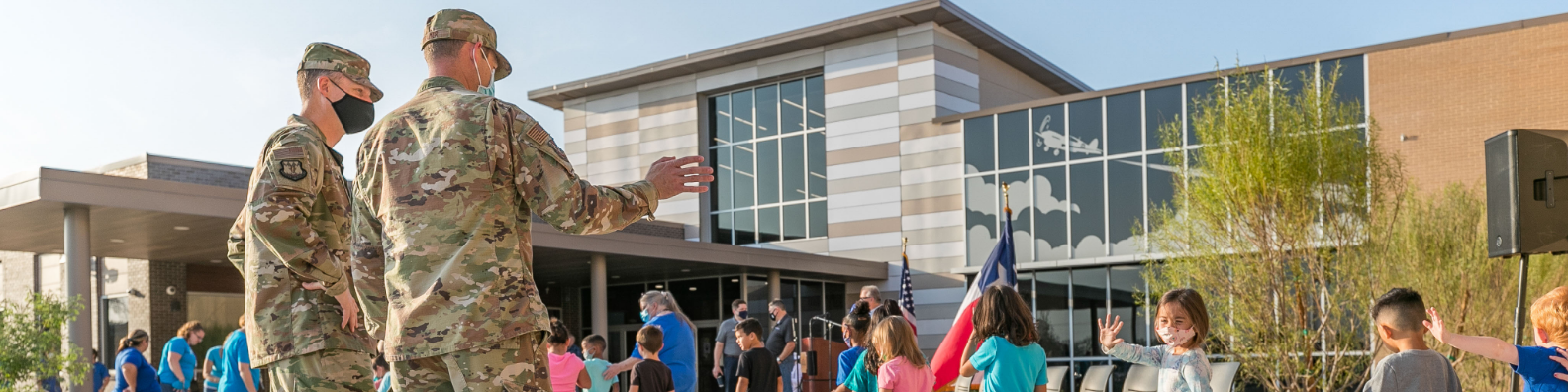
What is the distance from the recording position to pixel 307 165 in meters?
3.89

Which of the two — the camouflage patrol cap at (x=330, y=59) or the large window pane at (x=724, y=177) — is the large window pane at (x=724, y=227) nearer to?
the large window pane at (x=724, y=177)

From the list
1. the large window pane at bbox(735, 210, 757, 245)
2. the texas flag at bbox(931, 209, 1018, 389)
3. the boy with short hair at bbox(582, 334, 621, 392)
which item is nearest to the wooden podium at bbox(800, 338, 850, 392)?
the texas flag at bbox(931, 209, 1018, 389)

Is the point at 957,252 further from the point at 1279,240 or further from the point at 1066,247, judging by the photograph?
the point at 1279,240

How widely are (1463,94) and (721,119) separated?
53.5ft

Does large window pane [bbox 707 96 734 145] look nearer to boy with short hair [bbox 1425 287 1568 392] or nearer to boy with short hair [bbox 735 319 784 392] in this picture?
boy with short hair [bbox 735 319 784 392]

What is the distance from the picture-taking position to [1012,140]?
82.1 ft

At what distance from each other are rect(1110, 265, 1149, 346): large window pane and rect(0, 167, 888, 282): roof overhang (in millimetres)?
5339

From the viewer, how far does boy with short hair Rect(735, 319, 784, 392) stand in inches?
378

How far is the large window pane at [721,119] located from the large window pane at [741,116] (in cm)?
17

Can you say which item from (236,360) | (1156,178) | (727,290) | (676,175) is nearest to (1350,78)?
(1156,178)

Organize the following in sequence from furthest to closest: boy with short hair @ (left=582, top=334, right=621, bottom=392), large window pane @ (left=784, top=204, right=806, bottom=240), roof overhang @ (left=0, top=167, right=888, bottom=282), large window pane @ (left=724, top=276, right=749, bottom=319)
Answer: large window pane @ (left=784, top=204, right=806, bottom=240), large window pane @ (left=724, top=276, right=749, bottom=319), roof overhang @ (left=0, top=167, right=888, bottom=282), boy with short hair @ (left=582, top=334, right=621, bottom=392)

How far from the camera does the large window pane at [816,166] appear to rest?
27750 mm

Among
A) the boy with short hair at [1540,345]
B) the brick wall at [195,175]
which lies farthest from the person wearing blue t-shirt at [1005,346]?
the brick wall at [195,175]

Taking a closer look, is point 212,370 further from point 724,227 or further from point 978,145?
point 724,227
